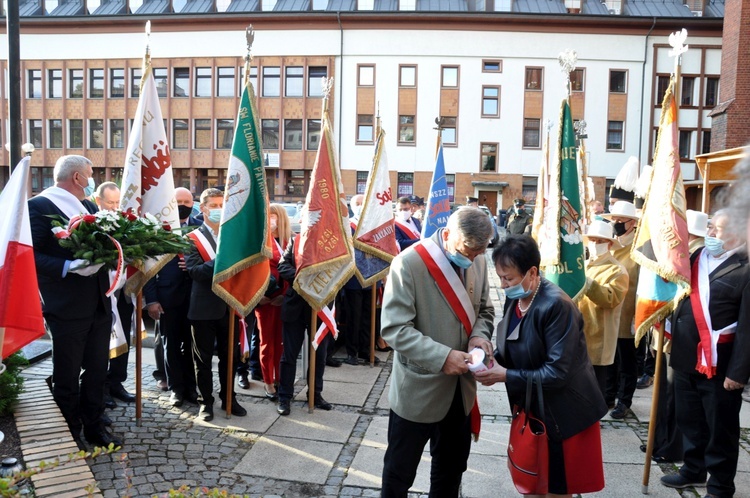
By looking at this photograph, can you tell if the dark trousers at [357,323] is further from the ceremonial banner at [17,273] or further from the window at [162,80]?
the window at [162,80]

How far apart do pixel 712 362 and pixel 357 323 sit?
4.42 m

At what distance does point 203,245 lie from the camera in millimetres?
5637

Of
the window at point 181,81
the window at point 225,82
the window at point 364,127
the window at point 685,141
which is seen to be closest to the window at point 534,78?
the window at point 685,141

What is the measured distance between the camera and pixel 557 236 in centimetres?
498

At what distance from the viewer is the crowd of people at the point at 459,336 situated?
309 centimetres

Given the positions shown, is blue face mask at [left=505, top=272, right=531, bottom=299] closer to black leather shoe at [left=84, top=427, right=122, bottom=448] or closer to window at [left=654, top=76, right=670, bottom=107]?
black leather shoe at [left=84, top=427, right=122, bottom=448]

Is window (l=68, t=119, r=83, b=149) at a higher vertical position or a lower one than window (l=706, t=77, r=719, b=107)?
lower

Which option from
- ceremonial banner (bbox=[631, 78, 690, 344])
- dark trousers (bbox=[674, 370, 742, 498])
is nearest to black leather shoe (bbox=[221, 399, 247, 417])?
ceremonial banner (bbox=[631, 78, 690, 344])

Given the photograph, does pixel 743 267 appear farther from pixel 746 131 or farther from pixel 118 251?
pixel 746 131

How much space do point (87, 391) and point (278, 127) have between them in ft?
108

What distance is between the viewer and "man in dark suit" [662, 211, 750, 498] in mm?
3991

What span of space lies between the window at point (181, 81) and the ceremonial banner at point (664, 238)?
1403 inches

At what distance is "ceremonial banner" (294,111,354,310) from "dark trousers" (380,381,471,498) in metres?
2.48

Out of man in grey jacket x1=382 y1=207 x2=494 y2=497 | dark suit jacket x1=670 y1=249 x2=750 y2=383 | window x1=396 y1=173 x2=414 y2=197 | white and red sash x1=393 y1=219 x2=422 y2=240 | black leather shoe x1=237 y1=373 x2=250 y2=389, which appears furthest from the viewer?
window x1=396 y1=173 x2=414 y2=197
